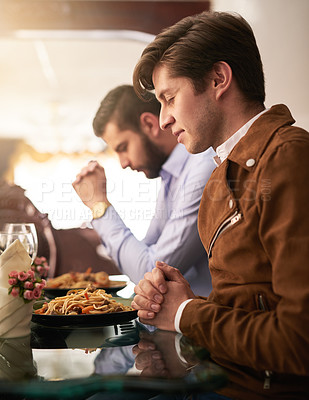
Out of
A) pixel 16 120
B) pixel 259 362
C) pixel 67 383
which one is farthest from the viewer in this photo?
pixel 16 120

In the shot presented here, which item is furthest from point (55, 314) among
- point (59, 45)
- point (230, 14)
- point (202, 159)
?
point (59, 45)

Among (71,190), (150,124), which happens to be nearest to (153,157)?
(150,124)

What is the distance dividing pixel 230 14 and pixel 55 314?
0.94m

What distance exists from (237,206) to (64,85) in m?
2.63

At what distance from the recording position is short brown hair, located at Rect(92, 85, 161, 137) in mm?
2904

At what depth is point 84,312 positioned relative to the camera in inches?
46.5

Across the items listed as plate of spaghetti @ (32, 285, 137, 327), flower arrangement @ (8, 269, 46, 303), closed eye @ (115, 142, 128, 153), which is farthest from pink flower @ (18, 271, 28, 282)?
closed eye @ (115, 142, 128, 153)

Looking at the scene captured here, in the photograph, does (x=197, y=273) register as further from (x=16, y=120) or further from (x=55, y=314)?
(x=16, y=120)

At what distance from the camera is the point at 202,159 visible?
2195 millimetres

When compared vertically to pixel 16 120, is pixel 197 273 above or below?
below

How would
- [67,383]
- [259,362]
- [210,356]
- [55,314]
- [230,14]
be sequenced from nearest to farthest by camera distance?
[67,383] < [259,362] < [210,356] < [55,314] < [230,14]

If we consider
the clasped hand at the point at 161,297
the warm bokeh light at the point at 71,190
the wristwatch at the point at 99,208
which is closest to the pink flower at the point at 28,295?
the clasped hand at the point at 161,297

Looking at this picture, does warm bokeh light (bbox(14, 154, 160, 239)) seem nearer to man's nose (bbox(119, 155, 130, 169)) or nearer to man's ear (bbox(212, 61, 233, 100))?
man's nose (bbox(119, 155, 130, 169))

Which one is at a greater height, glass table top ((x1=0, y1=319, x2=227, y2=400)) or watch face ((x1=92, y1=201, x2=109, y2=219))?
glass table top ((x1=0, y1=319, x2=227, y2=400))
